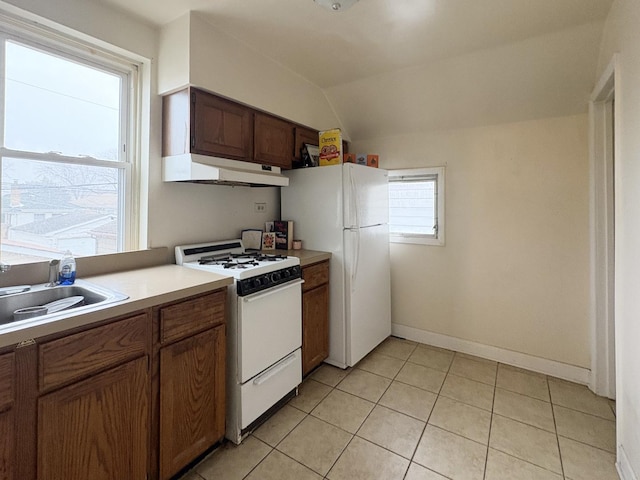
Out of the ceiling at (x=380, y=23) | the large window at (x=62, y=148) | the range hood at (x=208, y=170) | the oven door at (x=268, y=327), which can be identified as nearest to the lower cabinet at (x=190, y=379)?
the oven door at (x=268, y=327)

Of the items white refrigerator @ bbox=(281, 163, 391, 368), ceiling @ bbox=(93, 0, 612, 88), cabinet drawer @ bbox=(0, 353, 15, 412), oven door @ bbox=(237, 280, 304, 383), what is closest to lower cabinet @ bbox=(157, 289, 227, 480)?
oven door @ bbox=(237, 280, 304, 383)

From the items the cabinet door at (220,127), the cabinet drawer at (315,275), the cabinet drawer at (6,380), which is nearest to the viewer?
the cabinet drawer at (6,380)

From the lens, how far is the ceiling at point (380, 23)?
70.4 inches

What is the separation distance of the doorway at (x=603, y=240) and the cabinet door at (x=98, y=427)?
2.90 metres

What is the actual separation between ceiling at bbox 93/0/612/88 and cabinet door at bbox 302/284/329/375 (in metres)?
1.79

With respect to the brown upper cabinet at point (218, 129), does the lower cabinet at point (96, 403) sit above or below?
below

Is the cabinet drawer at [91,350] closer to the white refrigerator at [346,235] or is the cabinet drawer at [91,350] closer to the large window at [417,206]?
the white refrigerator at [346,235]

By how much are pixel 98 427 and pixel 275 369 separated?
96 centimetres

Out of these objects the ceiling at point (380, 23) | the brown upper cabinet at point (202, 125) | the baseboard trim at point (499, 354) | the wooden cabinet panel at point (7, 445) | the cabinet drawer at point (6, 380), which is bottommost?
the baseboard trim at point (499, 354)

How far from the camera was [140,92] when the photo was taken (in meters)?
2.03

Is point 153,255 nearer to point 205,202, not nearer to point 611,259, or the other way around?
point 205,202

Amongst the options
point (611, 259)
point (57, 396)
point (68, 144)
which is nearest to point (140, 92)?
point (68, 144)

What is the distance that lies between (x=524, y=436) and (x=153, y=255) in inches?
99.0

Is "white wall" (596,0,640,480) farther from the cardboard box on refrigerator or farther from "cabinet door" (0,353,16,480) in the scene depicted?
"cabinet door" (0,353,16,480)
